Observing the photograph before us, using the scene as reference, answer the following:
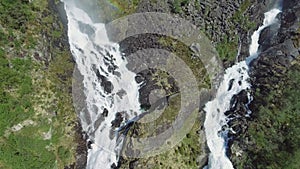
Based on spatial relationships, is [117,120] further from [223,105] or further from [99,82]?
[223,105]

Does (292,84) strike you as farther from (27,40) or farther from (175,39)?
(27,40)

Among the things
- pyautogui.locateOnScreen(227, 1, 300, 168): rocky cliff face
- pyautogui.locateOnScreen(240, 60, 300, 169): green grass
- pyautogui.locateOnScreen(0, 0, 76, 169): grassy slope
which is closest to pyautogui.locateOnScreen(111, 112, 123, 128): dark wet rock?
pyautogui.locateOnScreen(0, 0, 76, 169): grassy slope

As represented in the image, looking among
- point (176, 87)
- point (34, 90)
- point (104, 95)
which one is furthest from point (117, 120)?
point (34, 90)

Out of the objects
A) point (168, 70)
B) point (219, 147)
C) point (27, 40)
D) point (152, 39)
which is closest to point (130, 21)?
point (152, 39)

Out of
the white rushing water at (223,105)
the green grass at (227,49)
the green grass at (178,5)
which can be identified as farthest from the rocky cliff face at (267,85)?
the green grass at (178,5)

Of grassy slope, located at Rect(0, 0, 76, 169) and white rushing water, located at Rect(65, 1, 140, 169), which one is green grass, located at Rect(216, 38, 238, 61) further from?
grassy slope, located at Rect(0, 0, 76, 169)

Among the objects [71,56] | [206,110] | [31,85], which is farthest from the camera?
[206,110]
